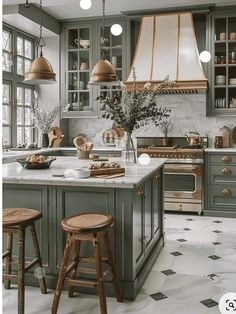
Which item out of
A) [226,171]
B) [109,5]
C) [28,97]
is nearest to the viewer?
[226,171]

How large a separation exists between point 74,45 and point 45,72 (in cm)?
323

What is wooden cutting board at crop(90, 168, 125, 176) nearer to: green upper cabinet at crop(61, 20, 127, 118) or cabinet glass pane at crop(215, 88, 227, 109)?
cabinet glass pane at crop(215, 88, 227, 109)

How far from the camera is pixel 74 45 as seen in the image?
6.73 meters

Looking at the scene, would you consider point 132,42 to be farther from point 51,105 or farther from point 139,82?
point 51,105

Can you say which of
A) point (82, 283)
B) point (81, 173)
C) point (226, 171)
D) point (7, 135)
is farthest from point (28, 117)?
point (82, 283)

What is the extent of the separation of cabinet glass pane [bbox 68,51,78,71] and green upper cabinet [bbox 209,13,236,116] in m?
2.29

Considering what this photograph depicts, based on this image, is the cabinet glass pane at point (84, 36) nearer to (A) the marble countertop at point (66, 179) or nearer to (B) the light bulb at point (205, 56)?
(B) the light bulb at point (205, 56)

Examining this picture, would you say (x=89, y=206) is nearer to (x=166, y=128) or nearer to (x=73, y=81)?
(x=166, y=128)

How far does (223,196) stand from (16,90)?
11.9 feet

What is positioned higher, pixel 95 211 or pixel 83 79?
pixel 83 79

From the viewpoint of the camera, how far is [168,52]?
6.03 metres

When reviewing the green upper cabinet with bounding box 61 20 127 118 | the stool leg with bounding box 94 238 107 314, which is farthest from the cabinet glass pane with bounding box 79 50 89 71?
the stool leg with bounding box 94 238 107 314

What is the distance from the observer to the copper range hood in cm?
586

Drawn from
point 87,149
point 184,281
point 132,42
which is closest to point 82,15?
point 132,42
